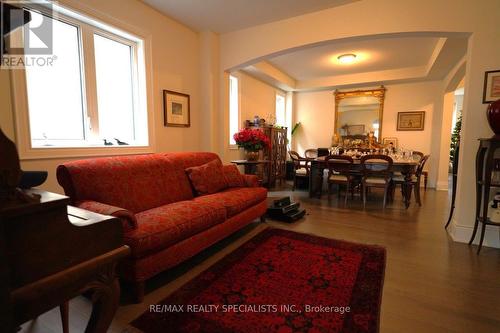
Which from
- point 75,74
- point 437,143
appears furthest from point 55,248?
point 437,143

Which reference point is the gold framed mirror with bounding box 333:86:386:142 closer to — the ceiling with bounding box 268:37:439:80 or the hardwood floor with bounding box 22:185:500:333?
the ceiling with bounding box 268:37:439:80

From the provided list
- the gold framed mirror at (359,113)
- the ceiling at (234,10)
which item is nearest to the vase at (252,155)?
the ceiling at (234,10)

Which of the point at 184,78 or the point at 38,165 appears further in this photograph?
the point at 184,78

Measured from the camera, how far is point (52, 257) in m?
0.79

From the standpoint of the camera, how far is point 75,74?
8.50 ft

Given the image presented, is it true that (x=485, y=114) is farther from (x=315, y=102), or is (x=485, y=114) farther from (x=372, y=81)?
(x=315, y=102)

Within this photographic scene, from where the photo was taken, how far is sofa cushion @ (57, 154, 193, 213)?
1.94 metres

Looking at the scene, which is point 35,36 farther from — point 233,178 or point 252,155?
point 252,155

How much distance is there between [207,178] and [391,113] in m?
5.58

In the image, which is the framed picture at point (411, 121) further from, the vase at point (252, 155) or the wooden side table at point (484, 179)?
the vase at point (252, 155)

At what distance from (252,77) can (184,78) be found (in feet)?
7.82

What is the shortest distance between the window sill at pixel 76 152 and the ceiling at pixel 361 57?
3218 mm

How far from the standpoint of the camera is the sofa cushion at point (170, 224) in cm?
160

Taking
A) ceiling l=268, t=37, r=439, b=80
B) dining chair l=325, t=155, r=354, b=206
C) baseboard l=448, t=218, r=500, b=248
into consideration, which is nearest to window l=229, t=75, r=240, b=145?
ceiling l=268, t=37, r=439, b=80
